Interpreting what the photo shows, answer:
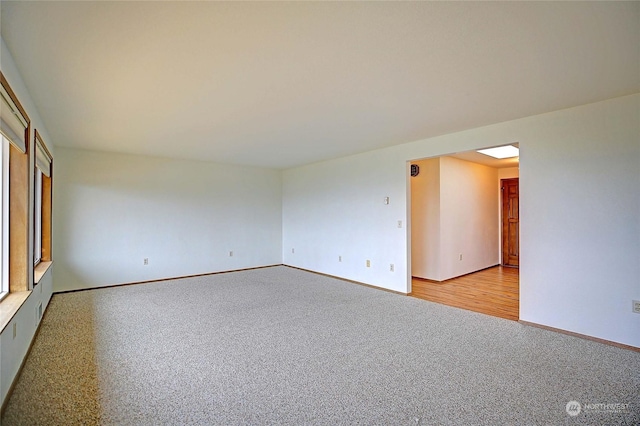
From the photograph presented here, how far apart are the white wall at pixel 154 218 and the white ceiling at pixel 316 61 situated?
1.59m

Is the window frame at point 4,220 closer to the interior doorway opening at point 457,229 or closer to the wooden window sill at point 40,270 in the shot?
the wooden window sill at point 40,270

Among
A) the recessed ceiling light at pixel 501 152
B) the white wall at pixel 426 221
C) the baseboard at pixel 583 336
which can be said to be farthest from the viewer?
the white wall at pixel 426 221

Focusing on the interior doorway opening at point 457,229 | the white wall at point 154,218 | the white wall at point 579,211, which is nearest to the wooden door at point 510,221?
the interior doorway opening at point 457,229

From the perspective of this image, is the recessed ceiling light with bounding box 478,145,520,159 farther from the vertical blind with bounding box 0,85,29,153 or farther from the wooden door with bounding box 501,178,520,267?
the vertical blind with bounding box 0,85,29,153

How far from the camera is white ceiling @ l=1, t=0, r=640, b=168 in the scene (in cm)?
165

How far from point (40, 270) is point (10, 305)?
176 centimetres

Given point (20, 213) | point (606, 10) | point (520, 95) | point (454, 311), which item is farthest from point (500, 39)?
point (20, 213)

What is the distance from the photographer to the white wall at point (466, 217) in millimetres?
5547

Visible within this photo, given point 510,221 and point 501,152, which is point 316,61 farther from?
point 510,221

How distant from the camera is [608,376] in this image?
2.24 meters

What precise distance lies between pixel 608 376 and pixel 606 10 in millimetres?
2385

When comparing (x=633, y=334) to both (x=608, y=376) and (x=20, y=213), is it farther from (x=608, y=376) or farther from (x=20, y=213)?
(x=20, y=213)

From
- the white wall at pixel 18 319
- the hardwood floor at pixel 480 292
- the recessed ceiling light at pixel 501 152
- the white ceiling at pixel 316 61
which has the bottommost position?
the hardwood floor at pixel 480 292

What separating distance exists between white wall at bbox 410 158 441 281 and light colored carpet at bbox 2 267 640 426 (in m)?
1.80
